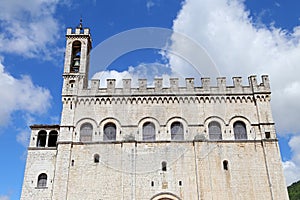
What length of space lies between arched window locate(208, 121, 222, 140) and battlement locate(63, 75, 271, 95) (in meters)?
2.34

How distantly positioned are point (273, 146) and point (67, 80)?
616 inches

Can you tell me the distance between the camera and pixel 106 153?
2183 centimetres

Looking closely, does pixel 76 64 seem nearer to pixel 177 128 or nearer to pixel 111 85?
pixel 111 85

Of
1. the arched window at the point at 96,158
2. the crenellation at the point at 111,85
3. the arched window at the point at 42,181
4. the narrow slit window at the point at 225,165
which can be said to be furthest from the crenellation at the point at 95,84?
the narrow slit window at the point at 225,165

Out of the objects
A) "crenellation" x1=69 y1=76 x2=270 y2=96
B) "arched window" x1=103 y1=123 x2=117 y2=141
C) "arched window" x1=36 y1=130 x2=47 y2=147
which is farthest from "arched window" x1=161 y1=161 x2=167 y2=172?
"arched window" x1=36 y1=130 x2=47 y2=147

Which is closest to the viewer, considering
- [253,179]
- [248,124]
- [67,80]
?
[253,179]

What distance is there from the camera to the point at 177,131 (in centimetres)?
2266

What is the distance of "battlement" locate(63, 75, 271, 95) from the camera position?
23.7m

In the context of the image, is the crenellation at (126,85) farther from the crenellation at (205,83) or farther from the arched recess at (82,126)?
the crenellation at (205,83)

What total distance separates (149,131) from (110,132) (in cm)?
274

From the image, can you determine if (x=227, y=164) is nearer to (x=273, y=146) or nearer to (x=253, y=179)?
(x=253, y=179)

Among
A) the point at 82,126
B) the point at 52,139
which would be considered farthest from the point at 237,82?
the point at 52,139

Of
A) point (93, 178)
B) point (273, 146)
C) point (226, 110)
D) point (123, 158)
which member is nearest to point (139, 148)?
point (123, 158)

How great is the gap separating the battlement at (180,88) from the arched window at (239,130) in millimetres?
2393
